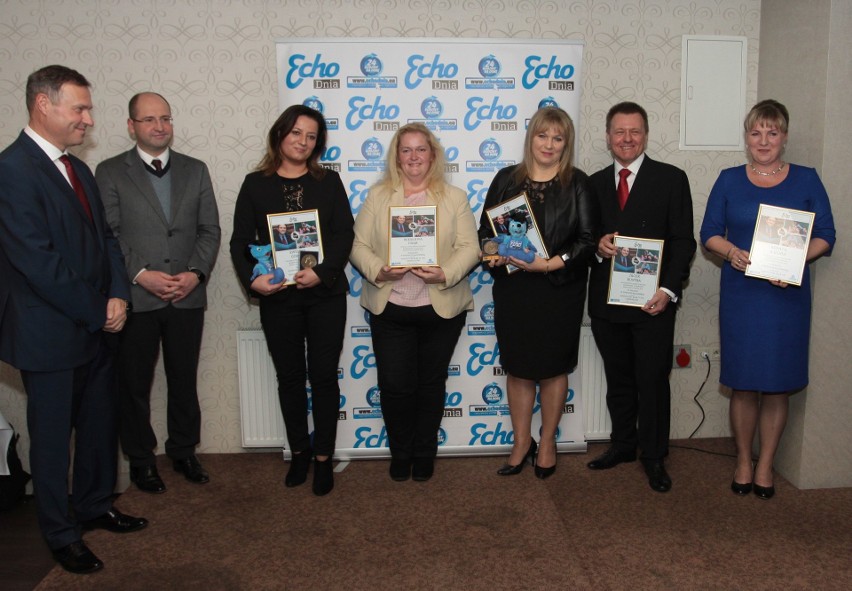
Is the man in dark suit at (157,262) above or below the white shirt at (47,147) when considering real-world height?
below

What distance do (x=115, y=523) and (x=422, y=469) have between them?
1.43 metres

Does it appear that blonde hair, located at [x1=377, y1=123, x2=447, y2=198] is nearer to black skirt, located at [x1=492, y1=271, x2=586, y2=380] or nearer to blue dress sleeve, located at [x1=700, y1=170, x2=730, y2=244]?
black skirt, located at [x1=492, y1=271, x2=586, y2=380]

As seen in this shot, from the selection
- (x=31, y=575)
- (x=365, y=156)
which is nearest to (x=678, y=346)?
(x=365, y=156)

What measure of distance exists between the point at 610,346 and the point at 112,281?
92.3 inches

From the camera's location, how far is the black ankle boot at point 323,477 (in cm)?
326

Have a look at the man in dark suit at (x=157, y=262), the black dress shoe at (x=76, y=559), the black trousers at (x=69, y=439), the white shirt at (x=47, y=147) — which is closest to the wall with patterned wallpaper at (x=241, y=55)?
the man in dark suit at (x=157, y=262)

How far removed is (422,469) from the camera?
3.41m

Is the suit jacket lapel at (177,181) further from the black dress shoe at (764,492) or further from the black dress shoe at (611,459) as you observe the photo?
the black dress shoe at (764,492)

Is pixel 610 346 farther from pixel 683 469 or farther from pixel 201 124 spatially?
pixel 201 124

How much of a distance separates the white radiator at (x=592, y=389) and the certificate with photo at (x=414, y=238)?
107 cm

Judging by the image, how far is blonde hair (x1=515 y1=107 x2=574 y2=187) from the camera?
3.09 metres

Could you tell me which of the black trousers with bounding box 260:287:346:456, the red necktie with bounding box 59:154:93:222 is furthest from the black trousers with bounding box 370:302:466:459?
the red necktie with bounding box 59:154:93:222

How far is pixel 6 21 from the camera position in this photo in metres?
3.54

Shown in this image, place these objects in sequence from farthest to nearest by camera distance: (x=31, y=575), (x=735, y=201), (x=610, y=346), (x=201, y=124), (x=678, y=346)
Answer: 1. (x=678, y=346)
2. (x=201, y=124)
3. (x=610, y=346)
4. (x=735, y=201)
5. (x=31, y=575)
